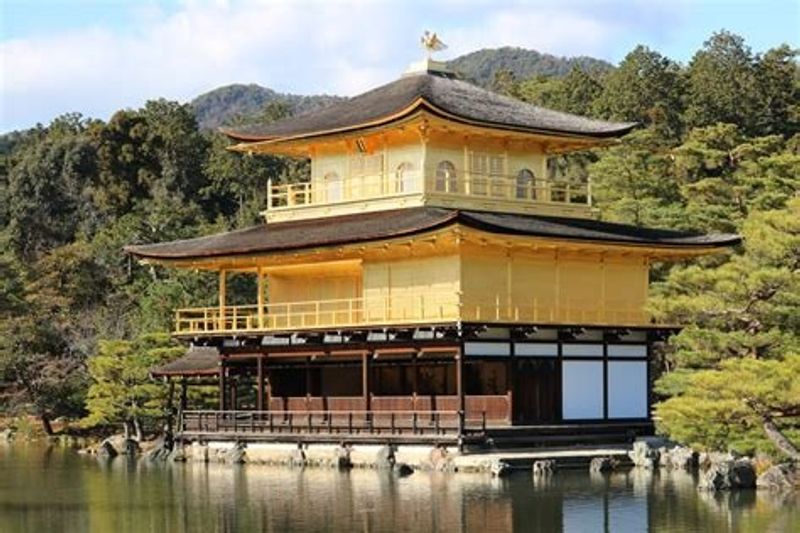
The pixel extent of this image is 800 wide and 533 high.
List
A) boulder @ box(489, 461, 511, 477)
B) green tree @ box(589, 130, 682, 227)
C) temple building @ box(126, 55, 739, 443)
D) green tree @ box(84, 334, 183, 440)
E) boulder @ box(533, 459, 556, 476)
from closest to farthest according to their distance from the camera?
boulder @ box(489, 461, 511, 477), boulder @ box(533, 459, 556, 476), temple building @ box(126, 55, 739, 443), green tree @ box(84, 334, 183, 440), green tree @ box(589, 130, 682, 227)

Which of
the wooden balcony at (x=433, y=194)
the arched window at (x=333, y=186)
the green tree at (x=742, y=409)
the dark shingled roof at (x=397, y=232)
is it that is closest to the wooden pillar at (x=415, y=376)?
the dark shingled roof at (x=397, y=232)

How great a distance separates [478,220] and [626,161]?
709 inches

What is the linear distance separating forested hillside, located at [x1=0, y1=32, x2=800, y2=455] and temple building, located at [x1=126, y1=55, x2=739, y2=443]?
226cm

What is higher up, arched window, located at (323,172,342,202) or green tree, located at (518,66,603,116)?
green tree, located at (518,66,603,116)

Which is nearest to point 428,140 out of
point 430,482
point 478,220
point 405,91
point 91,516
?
point 405,91

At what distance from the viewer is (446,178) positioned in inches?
1640

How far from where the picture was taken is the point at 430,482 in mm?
32938

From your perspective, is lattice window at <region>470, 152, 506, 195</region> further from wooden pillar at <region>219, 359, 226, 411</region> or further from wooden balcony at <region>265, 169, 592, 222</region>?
wooden pillar at <region>219, 359, 226, 411</region>

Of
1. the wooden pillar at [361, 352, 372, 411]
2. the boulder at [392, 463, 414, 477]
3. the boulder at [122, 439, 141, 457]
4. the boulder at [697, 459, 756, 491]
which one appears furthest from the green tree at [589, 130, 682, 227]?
the boulder at [697, 459, 756, 491]

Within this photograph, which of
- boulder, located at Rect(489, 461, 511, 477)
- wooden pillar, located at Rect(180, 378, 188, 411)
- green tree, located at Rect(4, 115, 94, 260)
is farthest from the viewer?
green tree, located at Rect(4, 115, 94, 260)

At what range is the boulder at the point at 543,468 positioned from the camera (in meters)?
34.1

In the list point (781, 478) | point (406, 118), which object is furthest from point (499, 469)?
point (406, 118)

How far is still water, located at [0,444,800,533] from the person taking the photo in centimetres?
2564

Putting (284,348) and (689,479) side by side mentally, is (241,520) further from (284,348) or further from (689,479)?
(284,348)
